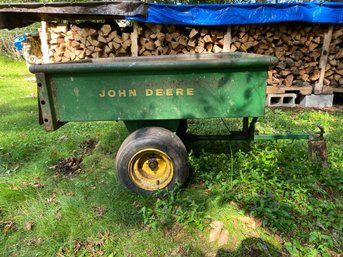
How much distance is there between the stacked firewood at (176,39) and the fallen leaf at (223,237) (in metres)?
4.77

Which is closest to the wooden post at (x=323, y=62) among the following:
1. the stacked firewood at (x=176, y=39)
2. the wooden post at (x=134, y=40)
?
the stacked firewood at (x=176, y=39)

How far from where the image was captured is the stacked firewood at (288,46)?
6.13m

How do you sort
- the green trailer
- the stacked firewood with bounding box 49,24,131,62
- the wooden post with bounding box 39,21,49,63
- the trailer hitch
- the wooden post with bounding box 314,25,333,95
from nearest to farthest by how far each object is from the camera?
the green trailer → the trailer hitch → the wooden post with bounding box 314,25,333,95 → the stacked firewood with bounding box 49,24,131,62 → the wooden post with bounding box 39,21,49,63

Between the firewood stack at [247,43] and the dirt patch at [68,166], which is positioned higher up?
the firewood stack at [247,43]

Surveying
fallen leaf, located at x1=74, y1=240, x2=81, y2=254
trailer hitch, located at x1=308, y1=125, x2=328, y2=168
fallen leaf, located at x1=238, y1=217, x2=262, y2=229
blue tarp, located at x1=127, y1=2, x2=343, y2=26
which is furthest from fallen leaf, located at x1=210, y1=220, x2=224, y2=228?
blue tarp, located at x1=127, y1=2, x2=343, y2=26

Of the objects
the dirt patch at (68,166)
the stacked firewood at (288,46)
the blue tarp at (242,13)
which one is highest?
the blue tarp at (242,13)

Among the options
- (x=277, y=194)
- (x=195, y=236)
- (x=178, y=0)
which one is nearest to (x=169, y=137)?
(x=195, y=236)

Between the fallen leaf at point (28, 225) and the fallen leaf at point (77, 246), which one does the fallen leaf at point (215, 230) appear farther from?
the fallen leaf at point (28, 225)

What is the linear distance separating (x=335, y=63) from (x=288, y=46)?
1064 millimetres

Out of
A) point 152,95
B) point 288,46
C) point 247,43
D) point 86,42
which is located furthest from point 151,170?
point 288,46

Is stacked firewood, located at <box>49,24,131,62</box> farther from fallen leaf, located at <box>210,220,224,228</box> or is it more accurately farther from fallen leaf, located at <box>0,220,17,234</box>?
fallen leaf, located at <box>210,220,224,228</box>

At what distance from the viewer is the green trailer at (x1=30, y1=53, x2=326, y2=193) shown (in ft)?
8.20

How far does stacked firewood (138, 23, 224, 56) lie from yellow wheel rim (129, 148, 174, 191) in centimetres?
408

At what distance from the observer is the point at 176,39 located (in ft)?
20.7
